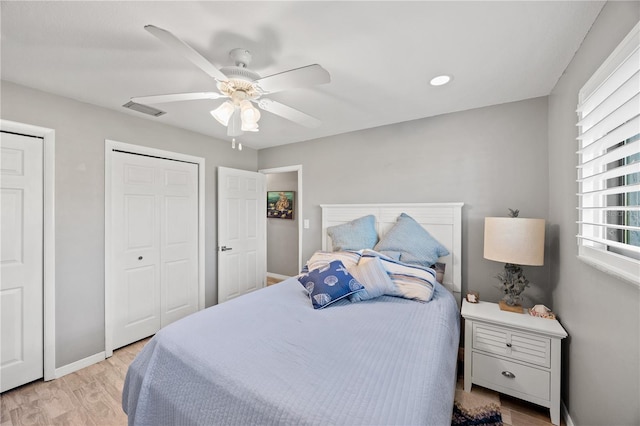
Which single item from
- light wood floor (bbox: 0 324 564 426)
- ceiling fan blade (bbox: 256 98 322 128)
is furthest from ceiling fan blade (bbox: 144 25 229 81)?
light wood floor (bbox: 0 324 564 426)

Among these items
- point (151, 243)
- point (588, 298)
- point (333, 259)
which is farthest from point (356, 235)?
point (151, 243)

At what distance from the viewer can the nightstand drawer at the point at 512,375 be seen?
5.89ft

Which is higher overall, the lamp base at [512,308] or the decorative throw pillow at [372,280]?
the decorative throw pillow at [372,280]

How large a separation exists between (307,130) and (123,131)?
192 centimetres

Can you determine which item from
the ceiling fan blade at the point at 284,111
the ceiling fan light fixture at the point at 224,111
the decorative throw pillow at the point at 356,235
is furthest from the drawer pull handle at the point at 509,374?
the ceiling fan light fixture at the point at 224,111

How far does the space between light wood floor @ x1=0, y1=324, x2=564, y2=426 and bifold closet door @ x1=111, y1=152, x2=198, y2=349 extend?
0.47m

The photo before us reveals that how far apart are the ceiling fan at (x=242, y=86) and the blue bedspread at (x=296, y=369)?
1271 mm

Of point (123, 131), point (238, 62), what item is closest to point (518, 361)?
point (238, 62)

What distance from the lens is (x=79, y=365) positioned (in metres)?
2.37

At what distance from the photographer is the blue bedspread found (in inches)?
38.4

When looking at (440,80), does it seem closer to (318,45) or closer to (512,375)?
(318,45)

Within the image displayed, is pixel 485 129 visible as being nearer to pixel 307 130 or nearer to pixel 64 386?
pixel 307 130

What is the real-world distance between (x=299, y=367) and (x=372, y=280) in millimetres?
1071

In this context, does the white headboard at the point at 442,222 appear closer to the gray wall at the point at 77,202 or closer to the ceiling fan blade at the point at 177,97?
the ceiling fan blade at the point at 177,97
